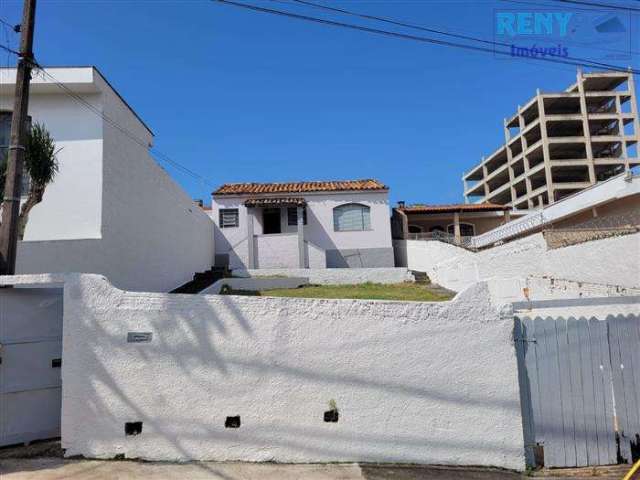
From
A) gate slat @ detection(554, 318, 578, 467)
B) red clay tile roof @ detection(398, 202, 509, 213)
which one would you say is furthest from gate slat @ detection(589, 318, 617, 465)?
A: red clay tile roof @ detection(398, 202, 509, 213)

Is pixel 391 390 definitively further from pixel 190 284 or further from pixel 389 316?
pixel 190 284

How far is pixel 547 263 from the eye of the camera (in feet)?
32.2

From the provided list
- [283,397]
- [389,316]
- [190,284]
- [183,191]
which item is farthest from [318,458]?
[183,191]

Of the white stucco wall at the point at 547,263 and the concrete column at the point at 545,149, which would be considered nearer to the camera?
the white stucco wall at the point at 547,263

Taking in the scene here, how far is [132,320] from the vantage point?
4312 mm

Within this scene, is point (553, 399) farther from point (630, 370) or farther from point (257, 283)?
Result: point (257, 283)

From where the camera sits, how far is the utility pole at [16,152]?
4875 mm

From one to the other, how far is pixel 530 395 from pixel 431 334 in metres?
1.39

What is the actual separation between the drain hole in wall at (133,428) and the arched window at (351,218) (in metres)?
15.3

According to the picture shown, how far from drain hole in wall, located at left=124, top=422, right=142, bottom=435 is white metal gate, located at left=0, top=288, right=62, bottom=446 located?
43.5 inches

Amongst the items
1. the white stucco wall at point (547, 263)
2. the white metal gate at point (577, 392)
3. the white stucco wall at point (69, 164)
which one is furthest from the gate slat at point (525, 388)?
the white stucco wall at point (69, 164)

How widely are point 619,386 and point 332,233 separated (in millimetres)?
14926

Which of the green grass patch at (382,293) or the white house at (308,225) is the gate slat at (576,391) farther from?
the white house at (308,225)

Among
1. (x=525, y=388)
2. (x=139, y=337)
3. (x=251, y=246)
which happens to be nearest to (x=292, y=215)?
(x=251, y=246)
